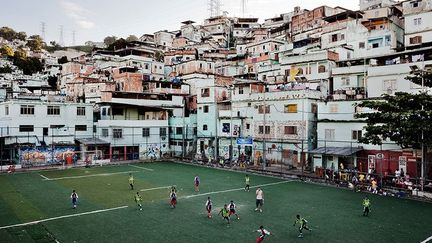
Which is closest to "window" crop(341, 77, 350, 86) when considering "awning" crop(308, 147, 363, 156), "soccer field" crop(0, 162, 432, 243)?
"awning" crop(308, 147, 363, 156)

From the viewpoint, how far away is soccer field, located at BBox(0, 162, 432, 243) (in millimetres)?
19531

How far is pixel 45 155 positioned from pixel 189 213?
31421mm

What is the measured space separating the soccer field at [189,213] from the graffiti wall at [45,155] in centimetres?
969

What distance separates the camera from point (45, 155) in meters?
47.8

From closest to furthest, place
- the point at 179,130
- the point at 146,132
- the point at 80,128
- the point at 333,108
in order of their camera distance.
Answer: the point at 333,108
the point at 80,128
the point at 146,132
the point at 179,130

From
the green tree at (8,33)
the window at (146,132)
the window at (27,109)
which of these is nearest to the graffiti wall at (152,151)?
the window at (146,132)

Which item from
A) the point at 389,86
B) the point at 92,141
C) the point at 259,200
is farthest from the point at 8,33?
the point at 259,200

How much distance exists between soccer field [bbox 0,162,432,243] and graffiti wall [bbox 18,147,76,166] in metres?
9.69

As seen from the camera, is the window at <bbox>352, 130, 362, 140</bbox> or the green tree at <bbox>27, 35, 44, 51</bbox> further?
the green tree at <bbox>27, 35, 44, 51</bbox>

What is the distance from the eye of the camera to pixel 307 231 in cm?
2038

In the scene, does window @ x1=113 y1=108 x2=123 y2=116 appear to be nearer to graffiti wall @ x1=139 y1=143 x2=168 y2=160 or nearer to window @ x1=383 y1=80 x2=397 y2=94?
graffiti wall @ x1=139 y1=143 x2=168 y2=160

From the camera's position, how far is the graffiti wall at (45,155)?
4609 centimetres

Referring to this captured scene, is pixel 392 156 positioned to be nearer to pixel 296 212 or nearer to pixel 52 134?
pixel 296 212

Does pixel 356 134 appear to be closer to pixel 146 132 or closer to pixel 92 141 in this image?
pixel 146 132
